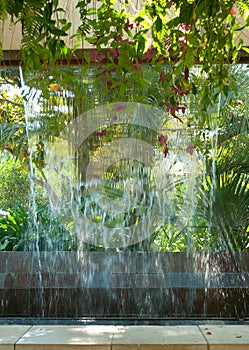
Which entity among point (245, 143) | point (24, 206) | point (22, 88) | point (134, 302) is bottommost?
point (134, 302)

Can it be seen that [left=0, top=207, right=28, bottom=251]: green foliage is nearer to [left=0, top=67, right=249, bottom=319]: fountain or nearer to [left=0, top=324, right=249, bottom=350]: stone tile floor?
[left=0, top=67, right=249, bottom=319]: fountain

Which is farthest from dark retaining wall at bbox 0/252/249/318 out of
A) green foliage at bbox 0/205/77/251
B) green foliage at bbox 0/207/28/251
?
green foliage at bbox 0/207/28/251

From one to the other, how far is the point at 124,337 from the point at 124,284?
1814mm

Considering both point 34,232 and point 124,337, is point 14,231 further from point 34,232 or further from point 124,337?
point 124,337

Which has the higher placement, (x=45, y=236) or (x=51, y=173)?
(x=51, y=173)

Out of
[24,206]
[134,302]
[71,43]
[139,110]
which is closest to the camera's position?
[71,43]

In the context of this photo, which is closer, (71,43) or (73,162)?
(71,43)

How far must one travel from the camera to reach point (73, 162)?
14.1 ft

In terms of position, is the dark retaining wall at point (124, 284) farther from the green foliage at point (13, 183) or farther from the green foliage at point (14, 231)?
the green foliage at point (13, 183)

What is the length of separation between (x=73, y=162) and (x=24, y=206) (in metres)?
0.64

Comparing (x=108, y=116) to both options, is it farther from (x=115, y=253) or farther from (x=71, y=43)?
(x=71, y=43)

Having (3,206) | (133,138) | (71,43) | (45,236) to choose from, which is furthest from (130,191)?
(71,43)

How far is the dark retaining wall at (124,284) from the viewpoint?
3635mm

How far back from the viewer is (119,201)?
4.39 meters
